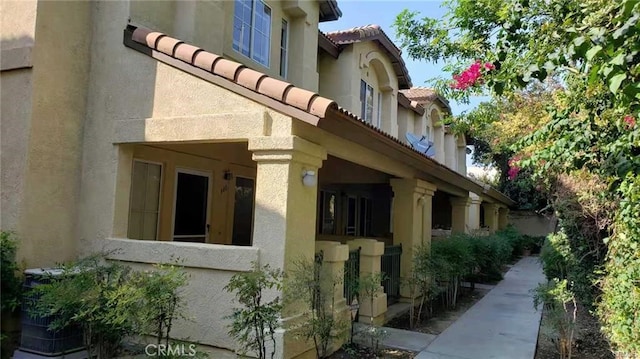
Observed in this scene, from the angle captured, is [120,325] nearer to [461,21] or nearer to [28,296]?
[28,296]

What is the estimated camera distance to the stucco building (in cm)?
636

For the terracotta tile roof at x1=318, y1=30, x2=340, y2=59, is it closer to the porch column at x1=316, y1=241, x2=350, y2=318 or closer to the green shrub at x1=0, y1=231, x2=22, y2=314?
the porch column at x1=316, y1=241, x2=350, y2=318

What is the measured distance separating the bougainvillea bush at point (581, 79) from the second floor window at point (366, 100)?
766 cm

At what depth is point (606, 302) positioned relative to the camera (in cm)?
682

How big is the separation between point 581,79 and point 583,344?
197 inches

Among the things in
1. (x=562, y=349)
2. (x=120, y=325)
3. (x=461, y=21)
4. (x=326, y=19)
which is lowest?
(x=562, y=349)

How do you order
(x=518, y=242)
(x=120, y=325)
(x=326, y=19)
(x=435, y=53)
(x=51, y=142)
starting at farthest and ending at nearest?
(x=518, y=242), (x=326, y=19), (x=435, y=53), (x=51, y=142), (x=120, y=325)

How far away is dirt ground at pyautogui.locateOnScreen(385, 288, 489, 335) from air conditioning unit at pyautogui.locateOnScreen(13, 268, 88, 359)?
223 inches

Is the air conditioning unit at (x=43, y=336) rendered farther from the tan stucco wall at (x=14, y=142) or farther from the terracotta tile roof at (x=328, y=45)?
the terracotta tile roof at (x=328, y=45)

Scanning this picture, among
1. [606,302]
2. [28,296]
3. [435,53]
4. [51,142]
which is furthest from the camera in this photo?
[435,53]

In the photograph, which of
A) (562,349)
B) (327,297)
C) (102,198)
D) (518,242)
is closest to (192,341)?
(327,297)

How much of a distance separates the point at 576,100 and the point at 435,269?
499cm

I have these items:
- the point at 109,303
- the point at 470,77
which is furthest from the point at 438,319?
the point at 109,303

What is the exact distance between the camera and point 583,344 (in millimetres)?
8312
